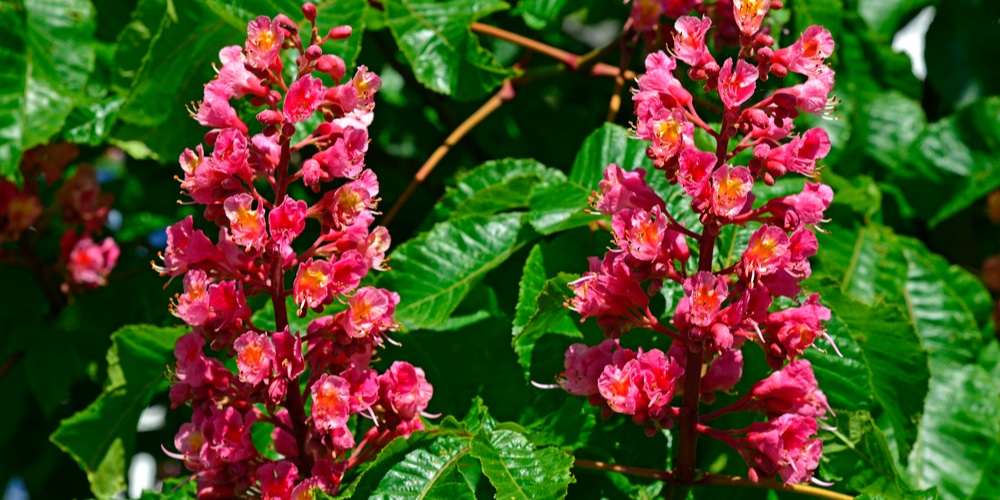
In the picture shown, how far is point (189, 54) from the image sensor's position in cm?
237

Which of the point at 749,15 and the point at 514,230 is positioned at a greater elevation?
the point at 749,15

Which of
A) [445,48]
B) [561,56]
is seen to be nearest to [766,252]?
[445,48]

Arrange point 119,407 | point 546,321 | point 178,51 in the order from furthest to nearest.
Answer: point 178,51 → point 119,407 → point 546,321

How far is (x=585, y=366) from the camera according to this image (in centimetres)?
168

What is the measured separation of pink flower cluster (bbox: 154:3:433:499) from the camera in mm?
1576

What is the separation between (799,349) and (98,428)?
4.61 ft

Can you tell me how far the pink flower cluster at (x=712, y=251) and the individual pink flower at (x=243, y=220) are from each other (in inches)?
18.5

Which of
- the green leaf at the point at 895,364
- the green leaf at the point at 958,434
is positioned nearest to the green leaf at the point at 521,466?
the green leaf at the point at 895,364

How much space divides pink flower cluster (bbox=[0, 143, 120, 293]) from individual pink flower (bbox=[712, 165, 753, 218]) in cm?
196

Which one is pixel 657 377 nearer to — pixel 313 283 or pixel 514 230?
pixel 313 283

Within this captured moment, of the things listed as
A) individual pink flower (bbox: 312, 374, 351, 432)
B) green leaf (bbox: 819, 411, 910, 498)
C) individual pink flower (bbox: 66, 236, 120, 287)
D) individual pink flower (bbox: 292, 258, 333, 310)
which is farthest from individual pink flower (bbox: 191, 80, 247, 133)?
individual pink flower (bbox: 66, 236, 120, 287)

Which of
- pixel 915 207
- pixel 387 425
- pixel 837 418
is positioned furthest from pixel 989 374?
pixel 387 425

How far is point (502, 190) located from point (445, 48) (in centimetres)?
36

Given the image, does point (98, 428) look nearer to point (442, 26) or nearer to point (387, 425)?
point (387, 425)
